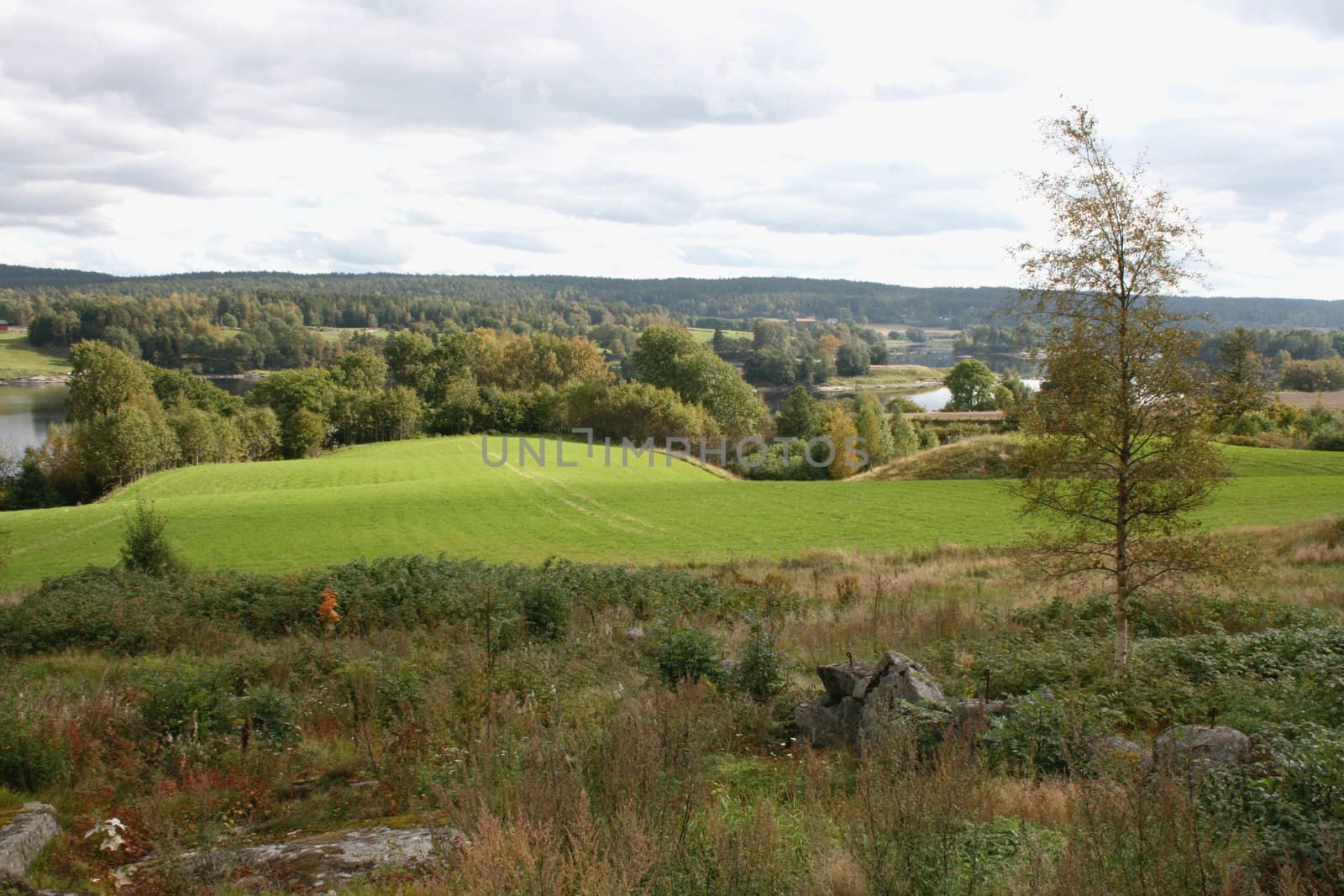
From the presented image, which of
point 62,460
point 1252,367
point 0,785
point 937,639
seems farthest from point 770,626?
point 62,460

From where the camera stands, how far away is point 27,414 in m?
113

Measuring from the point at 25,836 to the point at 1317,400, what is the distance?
8389 centimetres

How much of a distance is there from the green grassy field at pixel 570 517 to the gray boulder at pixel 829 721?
20836 mm

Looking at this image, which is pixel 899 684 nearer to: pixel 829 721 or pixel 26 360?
pixel 829 721

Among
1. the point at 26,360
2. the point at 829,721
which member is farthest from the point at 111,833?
the point at 26,360

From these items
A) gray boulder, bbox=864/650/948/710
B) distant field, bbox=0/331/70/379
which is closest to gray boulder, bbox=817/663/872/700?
gray boulder, bbox=864/650/948/710

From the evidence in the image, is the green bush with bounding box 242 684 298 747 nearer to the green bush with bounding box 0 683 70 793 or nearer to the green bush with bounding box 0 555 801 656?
the green bush with bounding box 0 683 70 793

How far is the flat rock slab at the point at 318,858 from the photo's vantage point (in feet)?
15.6

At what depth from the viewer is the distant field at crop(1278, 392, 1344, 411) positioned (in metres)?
65.5

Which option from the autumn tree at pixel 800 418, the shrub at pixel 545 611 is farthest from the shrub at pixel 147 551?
the autumn tree at pixel 800 418

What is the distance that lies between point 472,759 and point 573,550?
2781cm

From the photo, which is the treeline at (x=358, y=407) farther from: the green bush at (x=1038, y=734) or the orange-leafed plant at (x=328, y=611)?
the green bush at (x=1038, y=734)

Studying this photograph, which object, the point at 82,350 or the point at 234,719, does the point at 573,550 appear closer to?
the point at 234,719

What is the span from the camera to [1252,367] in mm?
10266
